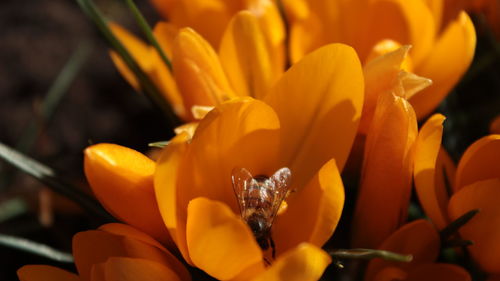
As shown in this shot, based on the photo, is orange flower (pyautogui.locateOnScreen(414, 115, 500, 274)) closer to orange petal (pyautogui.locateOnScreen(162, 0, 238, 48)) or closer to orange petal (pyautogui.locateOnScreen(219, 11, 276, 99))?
orange petal (pyautogui.locateOnScreen(219, 11, 276, 99))

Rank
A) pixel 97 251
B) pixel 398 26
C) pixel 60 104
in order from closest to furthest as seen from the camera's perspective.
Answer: pixel 97 251 → pixel 398 26 → pixel 60 104

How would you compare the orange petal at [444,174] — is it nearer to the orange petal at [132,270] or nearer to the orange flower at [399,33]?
the orange flower at [399,33]

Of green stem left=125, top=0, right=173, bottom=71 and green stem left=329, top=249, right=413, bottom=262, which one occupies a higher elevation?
green stem left=125, top=0, right=173, bottom=71

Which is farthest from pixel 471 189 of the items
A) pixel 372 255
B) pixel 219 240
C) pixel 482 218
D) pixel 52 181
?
pixel 52 181

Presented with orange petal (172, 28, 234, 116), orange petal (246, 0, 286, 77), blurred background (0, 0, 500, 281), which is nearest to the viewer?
orange petal (172, 28, 234, 116)

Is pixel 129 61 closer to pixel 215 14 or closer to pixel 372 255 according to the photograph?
pixel 215 14

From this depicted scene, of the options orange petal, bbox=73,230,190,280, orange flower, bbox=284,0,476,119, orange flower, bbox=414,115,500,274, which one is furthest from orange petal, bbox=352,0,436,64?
orange petal, bbox=73,230,190,280

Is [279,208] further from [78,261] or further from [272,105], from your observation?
[78,261]
